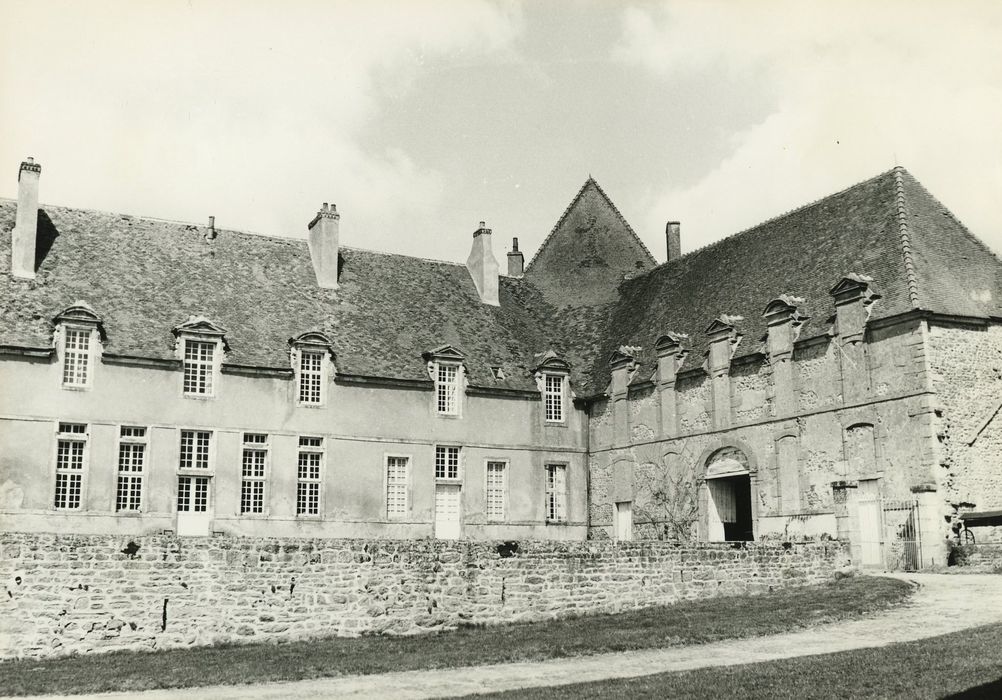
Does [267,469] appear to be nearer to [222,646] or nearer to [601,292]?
[222,646]

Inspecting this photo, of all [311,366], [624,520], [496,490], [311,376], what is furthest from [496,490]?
[311,366]

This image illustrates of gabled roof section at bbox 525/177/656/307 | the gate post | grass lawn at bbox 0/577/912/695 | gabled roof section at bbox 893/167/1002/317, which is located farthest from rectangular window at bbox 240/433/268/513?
gabled roof section at bbox 893/167/1002/317

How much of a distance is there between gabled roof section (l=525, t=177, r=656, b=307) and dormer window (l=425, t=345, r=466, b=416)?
282 inches

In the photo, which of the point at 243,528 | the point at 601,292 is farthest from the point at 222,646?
the point at 601,292

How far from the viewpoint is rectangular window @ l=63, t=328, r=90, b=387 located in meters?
26.0

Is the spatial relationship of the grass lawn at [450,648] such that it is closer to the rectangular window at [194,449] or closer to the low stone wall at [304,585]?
the low stone wall at [304,585]

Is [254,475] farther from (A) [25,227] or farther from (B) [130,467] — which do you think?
(A) [25,227]

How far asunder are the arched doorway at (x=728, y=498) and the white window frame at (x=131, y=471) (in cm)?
1447

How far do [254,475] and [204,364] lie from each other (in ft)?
10.4

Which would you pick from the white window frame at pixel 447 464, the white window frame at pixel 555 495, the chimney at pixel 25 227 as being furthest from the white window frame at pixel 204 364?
the white window frame at pixel 555 495

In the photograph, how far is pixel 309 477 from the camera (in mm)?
28375

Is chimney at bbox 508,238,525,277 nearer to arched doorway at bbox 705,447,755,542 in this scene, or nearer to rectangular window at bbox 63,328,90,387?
arched doorway at bbox 705,447,755,542

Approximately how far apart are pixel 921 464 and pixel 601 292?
52.0 feet

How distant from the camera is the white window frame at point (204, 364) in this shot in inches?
1075
